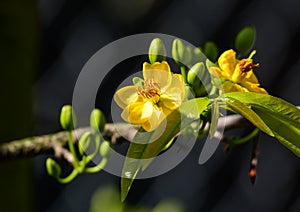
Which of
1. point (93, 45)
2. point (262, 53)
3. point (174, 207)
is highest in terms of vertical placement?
point (174, 207)

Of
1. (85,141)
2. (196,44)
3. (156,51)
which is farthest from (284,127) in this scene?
(196,44)

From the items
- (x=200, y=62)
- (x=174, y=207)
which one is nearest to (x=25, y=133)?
(x=174, y=207)

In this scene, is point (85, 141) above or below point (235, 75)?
below

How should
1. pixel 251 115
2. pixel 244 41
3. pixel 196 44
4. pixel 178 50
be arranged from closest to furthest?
pixel 251 115
pixel 178 50
pixel 244 41
pixel 196 44

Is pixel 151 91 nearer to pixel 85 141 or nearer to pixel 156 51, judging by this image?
pixel 156 51

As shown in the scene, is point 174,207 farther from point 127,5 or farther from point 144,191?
point 127,5

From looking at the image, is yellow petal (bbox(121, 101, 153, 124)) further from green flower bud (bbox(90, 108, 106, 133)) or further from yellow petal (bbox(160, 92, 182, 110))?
green flower bud (bbox(90, 108, 106, 133))

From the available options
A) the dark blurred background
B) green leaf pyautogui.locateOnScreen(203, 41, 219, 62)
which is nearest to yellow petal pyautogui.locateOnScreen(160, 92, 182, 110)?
green leaf pyautogui.locateOnScreen(203, 41, 219, 62)

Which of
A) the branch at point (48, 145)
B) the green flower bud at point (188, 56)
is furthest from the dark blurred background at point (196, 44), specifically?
the green flower bud at point (188, 56)
